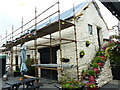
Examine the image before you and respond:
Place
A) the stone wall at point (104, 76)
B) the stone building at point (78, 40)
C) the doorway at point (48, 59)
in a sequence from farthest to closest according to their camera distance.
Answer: the doorway at point (48, 59)
the stone building at point (78, 40)
the stone wall at point (104, 76)

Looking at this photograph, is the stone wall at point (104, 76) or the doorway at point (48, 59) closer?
the stone wall at point (104, 76)

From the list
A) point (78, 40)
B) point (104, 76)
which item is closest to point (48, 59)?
point (78, 40)

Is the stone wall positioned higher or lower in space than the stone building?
lower

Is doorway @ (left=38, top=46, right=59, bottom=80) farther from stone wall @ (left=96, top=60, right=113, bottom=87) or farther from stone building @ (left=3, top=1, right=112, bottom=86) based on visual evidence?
stone wall @ (left=96, top=60, right=113, bottom=87)

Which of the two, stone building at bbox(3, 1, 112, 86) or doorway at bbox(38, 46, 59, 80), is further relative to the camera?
doorway at bbox(38, 46, 59, 80)

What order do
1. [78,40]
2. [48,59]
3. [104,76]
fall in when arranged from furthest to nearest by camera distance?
[48,59] < [78,40] < [104,76]

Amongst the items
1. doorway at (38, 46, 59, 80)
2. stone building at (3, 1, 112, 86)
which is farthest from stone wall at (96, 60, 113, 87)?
doorway at (38, 46, 59, 80)

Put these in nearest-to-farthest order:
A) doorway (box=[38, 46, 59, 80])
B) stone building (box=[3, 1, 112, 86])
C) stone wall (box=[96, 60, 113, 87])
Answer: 1. stone wall (box=[96, 60, 113, 87])
2. stone building (box=[3, 1, 112, 86])
3. doorway (box=[38, 46, 59, 80])

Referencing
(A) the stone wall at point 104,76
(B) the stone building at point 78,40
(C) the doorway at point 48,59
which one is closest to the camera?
(A) the stone wall at point 104,76

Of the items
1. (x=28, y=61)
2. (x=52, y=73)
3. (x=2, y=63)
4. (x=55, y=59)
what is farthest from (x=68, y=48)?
(x=2, y=63)

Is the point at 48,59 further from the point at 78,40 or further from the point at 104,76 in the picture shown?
the point at 104,76

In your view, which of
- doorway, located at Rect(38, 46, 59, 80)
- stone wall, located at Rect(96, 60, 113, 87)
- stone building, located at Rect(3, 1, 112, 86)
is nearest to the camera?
stone wall, located at Rect(96, 60, 113, 87)

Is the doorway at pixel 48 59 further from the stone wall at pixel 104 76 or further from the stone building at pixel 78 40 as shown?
the stone wall at pixel 104 76

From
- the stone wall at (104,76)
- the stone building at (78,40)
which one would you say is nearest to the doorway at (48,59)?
the stone building at (78,40)
